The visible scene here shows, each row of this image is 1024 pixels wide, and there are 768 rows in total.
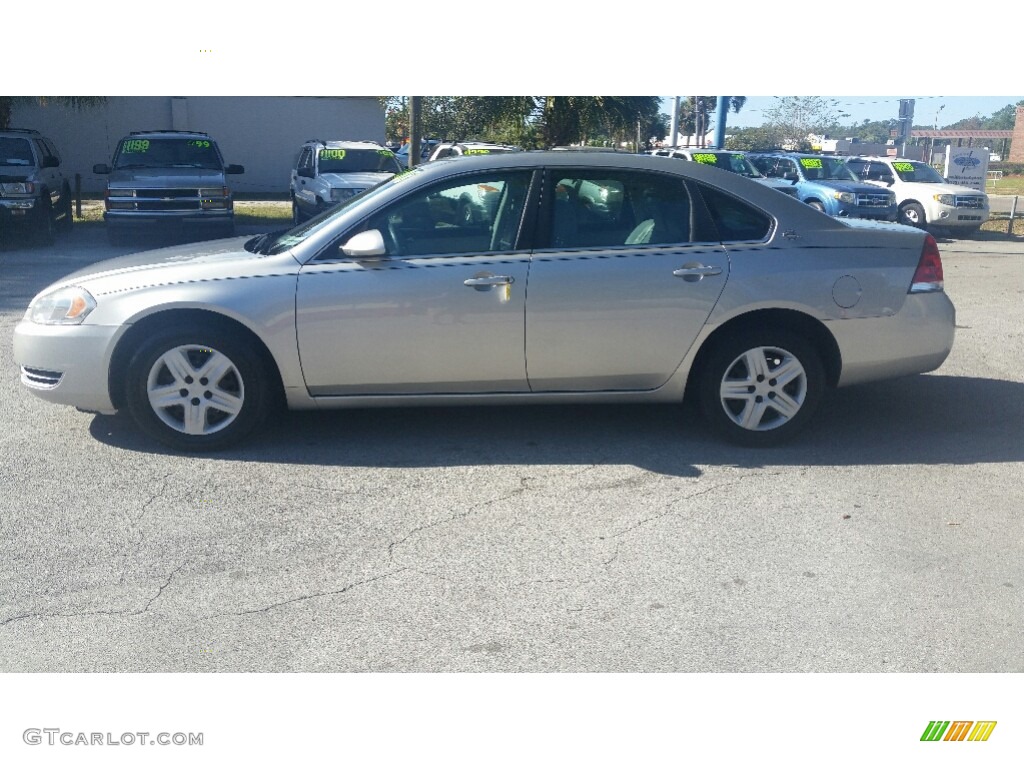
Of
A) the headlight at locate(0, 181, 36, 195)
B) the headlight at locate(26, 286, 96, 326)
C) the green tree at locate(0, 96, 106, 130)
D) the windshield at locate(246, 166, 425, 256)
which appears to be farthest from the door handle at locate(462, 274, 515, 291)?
the green tree at locate(0, 96, 106, 130)

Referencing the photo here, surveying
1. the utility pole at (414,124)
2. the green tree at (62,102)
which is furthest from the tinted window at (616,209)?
the green tree at (62,102)

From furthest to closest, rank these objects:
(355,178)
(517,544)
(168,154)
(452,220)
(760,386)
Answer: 1. (355,178)
2. (168,154)
3. (760,386)
4. (452,220)
5. (517,544)

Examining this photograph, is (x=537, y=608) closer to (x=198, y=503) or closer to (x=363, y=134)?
(x=198, y=503)

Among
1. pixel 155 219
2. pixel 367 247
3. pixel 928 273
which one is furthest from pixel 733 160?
pixel 367 247

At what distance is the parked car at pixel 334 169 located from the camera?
16.8 metres

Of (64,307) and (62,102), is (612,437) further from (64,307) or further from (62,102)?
(62,102)

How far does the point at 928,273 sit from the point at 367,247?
10.4 feet

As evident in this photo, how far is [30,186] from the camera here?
16.0 m

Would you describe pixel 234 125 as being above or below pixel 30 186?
above

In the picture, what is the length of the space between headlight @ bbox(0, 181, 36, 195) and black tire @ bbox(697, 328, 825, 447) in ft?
44.4

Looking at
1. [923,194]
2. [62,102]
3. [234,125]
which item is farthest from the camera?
[234,125]
